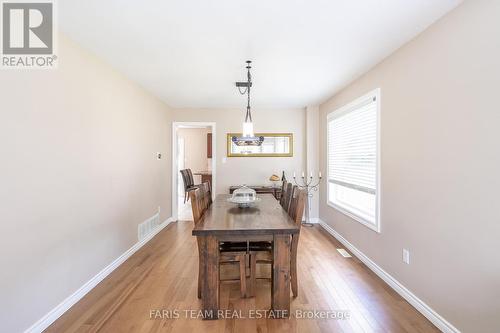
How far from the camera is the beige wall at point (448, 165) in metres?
1.42

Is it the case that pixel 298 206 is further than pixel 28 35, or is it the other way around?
pixel 298 206

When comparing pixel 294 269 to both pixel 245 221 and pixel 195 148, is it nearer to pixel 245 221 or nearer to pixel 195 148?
pixel 245 221

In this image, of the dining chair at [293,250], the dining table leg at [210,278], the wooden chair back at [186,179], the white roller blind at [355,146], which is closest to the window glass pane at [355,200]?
the white roller blind at [355,146]

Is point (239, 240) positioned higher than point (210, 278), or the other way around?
point (239, 240)

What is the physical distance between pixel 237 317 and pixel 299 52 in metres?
2.43

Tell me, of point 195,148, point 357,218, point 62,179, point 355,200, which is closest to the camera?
point 62,179

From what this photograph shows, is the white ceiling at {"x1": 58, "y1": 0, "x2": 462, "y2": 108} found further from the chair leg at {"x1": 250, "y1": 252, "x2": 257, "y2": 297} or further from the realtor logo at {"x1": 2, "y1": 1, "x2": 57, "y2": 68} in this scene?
the chair leg at {"x1": 250, "y1": 252, "x2": 257, "y2": 297}

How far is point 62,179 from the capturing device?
6.43ft

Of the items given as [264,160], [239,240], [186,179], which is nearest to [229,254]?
[239,240]

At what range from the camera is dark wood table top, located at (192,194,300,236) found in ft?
5.85

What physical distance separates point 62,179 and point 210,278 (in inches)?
57.7

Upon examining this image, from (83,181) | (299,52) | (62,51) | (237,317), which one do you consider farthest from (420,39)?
(83,181)

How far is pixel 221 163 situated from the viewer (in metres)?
4.82

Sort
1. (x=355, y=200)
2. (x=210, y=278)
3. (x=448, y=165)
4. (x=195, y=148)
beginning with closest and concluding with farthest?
1. (x=448, y=165)
2. (x=210, y=278)
3. (x=355, y=200)
4. (x=195, y=148)
